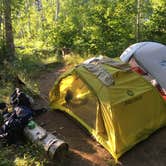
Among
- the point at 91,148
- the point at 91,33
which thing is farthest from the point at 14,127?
the point at 91,33

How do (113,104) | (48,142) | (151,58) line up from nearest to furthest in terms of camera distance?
(48,142) < (113,104) < (151,58)

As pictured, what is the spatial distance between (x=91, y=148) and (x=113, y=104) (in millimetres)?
1055

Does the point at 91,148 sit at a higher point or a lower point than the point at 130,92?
lower

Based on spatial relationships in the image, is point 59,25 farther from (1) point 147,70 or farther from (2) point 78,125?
(2) point 78,125

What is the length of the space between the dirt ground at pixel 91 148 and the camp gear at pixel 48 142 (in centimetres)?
21

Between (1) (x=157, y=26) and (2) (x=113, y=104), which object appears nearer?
(2) (x=113, y=104)

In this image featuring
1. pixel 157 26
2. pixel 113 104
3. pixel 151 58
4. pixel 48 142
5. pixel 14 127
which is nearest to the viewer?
pixel 48 142

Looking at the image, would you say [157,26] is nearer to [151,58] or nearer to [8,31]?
[8,31]

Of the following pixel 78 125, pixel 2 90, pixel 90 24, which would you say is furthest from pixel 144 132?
pixel 90 24

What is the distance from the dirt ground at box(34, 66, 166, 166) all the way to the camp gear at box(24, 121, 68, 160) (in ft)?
0.69

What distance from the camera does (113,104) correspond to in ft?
19.3

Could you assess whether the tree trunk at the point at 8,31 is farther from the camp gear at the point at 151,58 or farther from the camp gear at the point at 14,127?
the camp gear at the point at 14,127

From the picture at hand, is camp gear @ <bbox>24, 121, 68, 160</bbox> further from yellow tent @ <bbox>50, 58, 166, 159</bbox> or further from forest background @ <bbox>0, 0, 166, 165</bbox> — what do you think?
forest background @ <bbox>0, 0, 166, 165</bbox>

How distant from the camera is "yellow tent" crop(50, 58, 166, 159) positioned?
5.91 m
